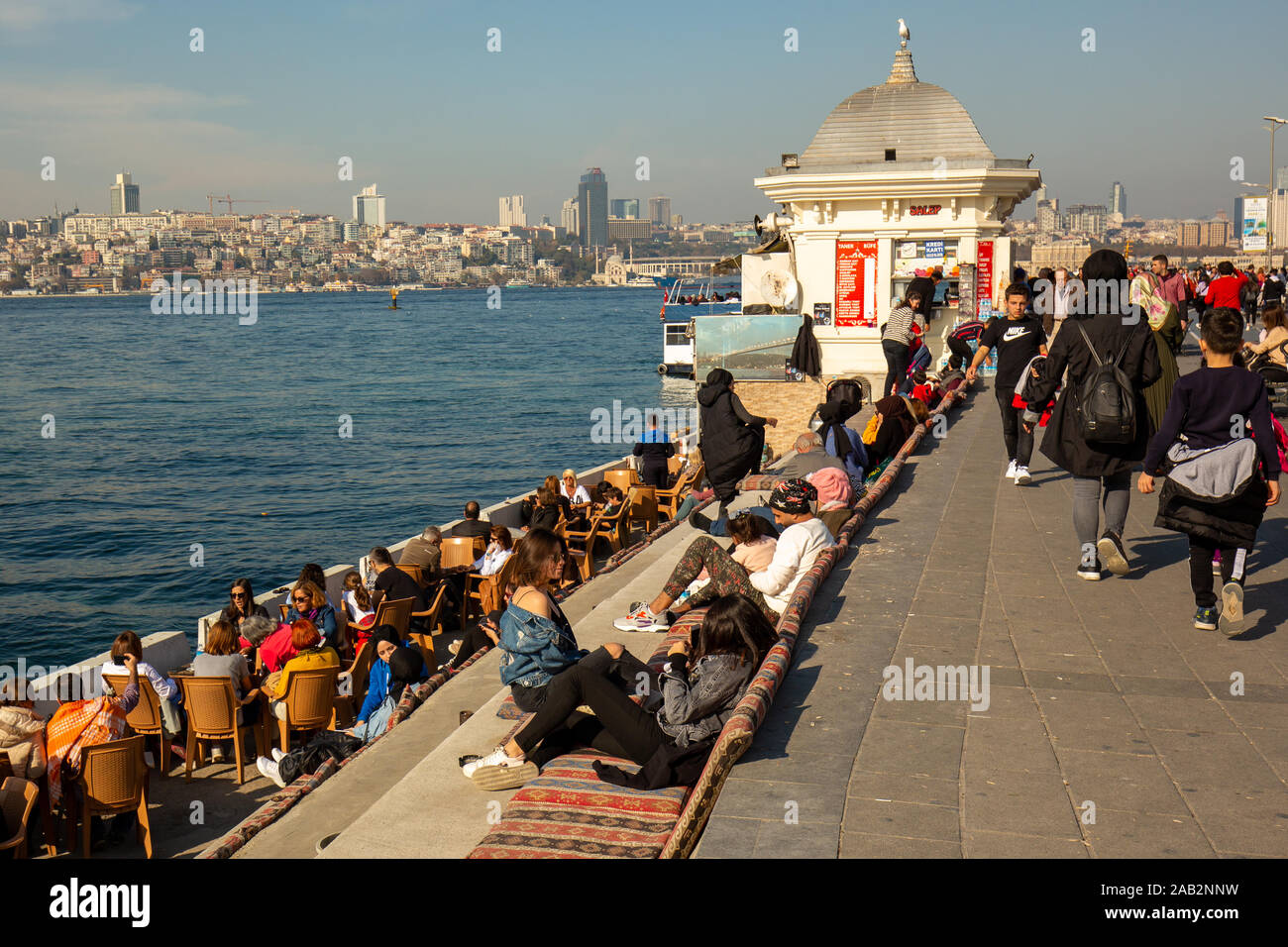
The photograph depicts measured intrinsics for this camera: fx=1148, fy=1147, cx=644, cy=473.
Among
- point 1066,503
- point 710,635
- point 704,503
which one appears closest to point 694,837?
point 710,635

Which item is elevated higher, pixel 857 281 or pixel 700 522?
pixel 857 281

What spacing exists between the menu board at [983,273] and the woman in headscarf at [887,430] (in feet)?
27.4

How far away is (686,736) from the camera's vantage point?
204 inches

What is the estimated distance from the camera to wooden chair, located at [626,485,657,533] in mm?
15102

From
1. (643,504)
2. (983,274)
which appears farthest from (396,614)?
(983,274)

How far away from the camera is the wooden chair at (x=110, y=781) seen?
7004 mm

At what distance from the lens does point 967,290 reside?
2000 centimetres

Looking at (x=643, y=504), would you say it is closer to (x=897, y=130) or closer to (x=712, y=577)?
(x=712, y=577)

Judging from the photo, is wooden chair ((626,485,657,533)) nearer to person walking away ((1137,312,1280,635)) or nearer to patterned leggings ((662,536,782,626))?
patterned leggings ((662,536,782,626))

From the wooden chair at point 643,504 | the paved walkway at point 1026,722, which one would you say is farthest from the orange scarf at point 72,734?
the wooden chair at point 643,504

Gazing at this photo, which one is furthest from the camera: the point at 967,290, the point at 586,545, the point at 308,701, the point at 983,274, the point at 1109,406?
the point at 983,274

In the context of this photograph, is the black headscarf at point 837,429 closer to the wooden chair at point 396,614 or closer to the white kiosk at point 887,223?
the wooden chair at point 396,614

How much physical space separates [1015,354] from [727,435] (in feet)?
8.47

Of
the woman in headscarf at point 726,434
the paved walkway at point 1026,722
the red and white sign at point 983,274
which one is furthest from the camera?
the red and white sign at point 983,274
